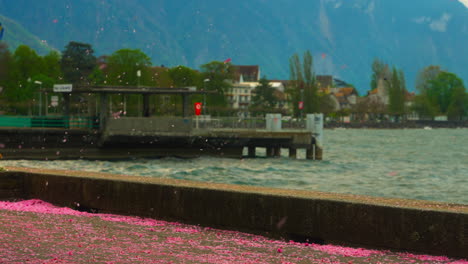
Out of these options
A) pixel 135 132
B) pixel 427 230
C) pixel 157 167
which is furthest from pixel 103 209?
pixel 135 132

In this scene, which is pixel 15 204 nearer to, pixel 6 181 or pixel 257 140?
pixel 6 181

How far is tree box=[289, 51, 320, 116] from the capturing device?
18462 cm

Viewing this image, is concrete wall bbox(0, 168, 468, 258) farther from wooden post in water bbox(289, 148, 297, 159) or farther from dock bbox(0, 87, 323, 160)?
wooden post in water bbox(289, 148, 297, 159)

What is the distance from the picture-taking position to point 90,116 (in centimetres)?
5803

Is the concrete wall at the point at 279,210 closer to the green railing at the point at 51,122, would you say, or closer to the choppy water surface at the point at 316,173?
the choppy water surface at the point at 316,173

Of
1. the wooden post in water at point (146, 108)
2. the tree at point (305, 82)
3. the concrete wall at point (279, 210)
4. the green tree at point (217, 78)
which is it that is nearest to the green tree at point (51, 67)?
the green tree at point (217, 78)

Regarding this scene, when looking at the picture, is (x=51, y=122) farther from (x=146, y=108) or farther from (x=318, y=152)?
(x=318, y=152)

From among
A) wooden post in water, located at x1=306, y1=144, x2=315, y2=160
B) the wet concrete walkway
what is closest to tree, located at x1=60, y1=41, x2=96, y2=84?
wooden post in water, located at x1=306, y1=144, x2=315, y2=160

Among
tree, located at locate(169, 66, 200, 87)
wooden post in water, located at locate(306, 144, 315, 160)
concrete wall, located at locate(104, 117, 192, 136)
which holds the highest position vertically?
tree, located at locate(169, 66, 200, 87)

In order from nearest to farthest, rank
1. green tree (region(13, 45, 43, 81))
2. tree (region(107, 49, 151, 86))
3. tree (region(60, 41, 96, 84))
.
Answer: tree (region(107, 49, 151, 86)), green tree (region(13, 45, 43, 81)), tree (region(60, 41, 96, 84))

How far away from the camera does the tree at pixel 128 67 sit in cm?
14038

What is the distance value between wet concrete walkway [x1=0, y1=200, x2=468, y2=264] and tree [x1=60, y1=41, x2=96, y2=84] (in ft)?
529

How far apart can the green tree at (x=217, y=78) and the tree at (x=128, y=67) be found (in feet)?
96.9

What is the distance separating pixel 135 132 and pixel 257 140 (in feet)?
38.6
